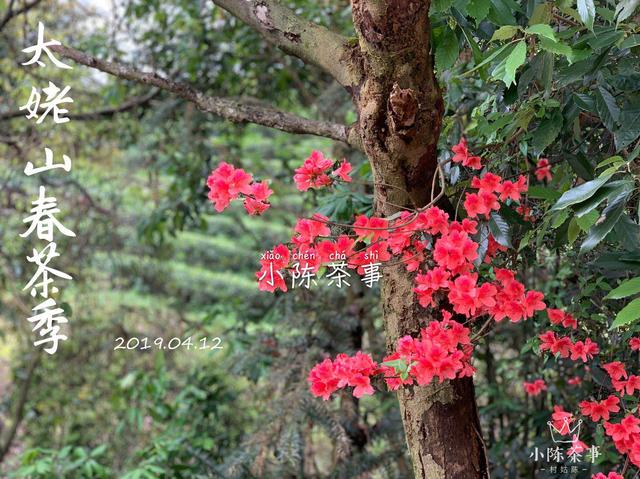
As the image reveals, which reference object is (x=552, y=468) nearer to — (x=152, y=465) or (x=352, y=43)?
(x=352, y=43)

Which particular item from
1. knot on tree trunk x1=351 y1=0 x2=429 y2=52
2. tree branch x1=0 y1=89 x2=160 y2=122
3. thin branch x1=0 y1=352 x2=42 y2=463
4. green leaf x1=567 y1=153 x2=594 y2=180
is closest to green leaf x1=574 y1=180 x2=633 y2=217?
green leaf x1=567 y1=153 x2=594 y2=180

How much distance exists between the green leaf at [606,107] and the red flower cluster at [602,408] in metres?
0.46

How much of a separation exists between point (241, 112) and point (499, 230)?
0.55 metres

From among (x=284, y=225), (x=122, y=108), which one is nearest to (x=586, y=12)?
(x=284, y=225)

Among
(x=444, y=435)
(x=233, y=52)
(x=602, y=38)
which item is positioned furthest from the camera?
(x=233, y=52)

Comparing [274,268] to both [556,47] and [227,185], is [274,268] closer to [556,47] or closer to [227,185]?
[227,185]

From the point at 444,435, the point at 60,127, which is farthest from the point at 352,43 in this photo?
the point at 60,127

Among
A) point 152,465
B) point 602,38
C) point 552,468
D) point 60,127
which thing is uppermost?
point 60,127

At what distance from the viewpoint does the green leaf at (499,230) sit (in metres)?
1.03

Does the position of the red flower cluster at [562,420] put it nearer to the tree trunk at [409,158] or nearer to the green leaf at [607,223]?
the tree trunk at [409,158]

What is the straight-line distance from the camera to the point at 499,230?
104cm

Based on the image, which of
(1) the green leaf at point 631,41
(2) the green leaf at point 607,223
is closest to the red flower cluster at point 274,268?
(2) the green leaf at point 607,223

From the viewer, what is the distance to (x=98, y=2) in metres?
3.22

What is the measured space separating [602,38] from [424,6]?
228mm
